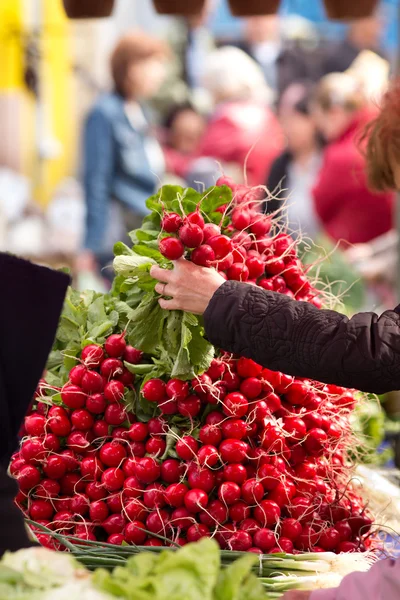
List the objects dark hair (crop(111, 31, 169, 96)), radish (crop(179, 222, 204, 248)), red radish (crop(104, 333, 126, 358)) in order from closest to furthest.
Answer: radish (crop(179, 222, 204, 248)) → red radish (crop(104, 333, 126, 358)) → dark hair (crop(111, 31, 169, 96))

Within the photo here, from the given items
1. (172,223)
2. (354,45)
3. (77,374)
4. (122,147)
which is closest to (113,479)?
(77,374)

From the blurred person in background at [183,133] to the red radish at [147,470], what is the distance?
17.0 feet

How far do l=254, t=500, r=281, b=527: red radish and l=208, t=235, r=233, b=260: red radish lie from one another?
20.4 inches

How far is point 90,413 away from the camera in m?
1.88

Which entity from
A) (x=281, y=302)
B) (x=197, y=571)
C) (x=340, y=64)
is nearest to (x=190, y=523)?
(x=281, y=302)

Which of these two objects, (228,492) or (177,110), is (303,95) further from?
(228,492)

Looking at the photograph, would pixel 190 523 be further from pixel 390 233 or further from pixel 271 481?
pixel 390 233

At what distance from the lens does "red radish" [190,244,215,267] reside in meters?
1.69

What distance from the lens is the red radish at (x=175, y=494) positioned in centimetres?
174

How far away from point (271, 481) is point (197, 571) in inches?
25.5

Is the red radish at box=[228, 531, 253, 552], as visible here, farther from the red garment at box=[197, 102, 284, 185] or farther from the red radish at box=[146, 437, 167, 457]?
the red garment at box=[197, 102, 284, 185]

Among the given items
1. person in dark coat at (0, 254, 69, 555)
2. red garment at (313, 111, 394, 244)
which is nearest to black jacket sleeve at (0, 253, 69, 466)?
person in dark coat at (0, 254, 69, 555)

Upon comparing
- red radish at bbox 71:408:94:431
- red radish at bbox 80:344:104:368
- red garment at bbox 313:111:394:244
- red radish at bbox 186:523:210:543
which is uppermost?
red radish at bbox 80:344:104:368

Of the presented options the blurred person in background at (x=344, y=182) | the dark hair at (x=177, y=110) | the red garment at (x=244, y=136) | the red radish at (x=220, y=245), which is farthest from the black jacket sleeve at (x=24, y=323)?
the dark hair at (x=177, y=110)
